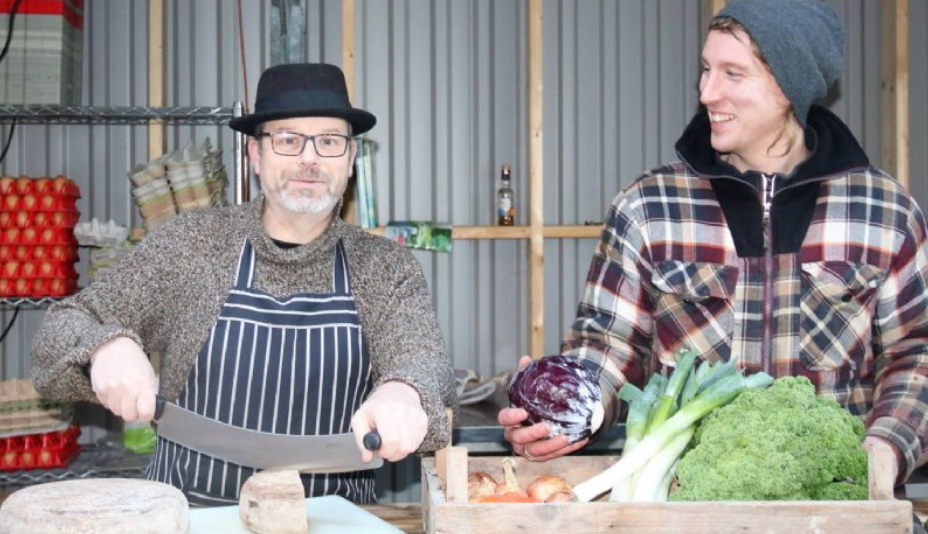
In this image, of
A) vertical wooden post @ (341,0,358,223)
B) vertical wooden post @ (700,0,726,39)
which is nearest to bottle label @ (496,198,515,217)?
vertical wooden post @ (341,0,358,223)

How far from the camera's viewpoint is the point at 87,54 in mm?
5539

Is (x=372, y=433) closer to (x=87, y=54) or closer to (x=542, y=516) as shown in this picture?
(x=542, y=516)

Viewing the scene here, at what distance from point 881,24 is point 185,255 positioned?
4543 millimetres

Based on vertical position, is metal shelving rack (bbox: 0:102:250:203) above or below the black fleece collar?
above

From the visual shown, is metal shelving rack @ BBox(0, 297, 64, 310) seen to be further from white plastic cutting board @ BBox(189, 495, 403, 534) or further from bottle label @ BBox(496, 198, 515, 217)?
white plastic cutting board @ BBox(189, 495, 403, 534)

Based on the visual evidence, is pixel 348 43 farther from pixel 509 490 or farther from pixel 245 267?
pixel 509 490

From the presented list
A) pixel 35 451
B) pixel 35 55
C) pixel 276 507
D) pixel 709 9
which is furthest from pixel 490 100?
pixel 276 507

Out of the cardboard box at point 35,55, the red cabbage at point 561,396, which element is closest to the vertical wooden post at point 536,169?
the cardboard box at point 35,55

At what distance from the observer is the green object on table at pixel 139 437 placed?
4.92m

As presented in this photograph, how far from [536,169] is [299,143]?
2843 mm

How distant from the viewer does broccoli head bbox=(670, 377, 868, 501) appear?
1.72 m

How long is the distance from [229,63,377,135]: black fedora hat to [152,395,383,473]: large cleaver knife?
78 centimetres

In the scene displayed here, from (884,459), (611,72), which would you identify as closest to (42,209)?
(611,72)

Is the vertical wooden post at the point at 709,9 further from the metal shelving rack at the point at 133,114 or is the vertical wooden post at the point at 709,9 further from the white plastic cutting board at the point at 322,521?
the white plastic cutting board at the point at 322,521
